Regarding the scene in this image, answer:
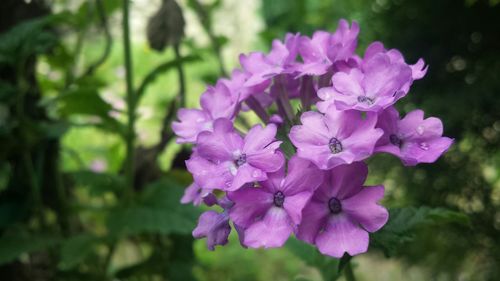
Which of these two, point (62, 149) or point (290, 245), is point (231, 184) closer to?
point (290, 245)

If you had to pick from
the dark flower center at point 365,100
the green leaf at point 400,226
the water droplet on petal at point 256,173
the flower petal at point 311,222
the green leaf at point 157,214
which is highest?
the dark flower center at point 365,100

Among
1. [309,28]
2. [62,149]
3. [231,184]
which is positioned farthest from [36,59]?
[231,184]

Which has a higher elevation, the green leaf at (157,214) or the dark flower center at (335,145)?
the dark flower center at (335,145)

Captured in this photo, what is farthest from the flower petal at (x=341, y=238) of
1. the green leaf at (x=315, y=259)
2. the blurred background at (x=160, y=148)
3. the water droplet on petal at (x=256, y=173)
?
the blurred background at (x=160, y=148)

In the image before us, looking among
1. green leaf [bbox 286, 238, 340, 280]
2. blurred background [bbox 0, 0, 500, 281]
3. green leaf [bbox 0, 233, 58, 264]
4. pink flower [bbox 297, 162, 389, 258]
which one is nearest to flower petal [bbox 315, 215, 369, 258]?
pink flower [bbox 297, 162, 389, 258]

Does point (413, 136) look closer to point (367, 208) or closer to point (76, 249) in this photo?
point (367, 208)

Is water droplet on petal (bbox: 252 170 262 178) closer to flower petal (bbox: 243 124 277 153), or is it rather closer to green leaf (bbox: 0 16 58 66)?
flower petal (bbox: 243 124 277 153)

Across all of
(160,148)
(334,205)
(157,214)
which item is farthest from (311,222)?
(160,148)

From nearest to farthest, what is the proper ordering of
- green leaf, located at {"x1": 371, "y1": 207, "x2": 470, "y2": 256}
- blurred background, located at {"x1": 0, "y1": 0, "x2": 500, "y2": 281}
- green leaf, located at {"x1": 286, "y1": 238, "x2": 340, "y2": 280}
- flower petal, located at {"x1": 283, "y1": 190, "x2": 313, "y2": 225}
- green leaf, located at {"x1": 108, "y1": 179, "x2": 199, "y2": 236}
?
flower petal, located at {"x1": 283, "y1": 190, "x2": 313, "y2": 225}
green leaf, located at {"x1": 371, "y1": 207, "x2": 470, "y2": 256}
green leaf, located at {"x1": 286, "y1": 238, "x2": 340, "y2": 280}
green leaf, located at {"x1": 108, "y1": 179, "x2": 199, "y2": 236}
blurred background, located at {"x1": 0, "y1": 0, "x2": 500, "y2": 281}

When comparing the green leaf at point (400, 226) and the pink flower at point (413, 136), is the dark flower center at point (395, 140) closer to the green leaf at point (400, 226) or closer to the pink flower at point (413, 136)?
the pink flower at point (413, 136)
